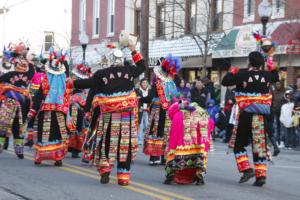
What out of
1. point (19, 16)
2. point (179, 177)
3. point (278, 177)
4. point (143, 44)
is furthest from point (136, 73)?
point (19, 16)

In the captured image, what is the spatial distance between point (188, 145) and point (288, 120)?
9.08 metres

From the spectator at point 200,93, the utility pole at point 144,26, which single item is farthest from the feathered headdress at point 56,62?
the utility pole at point 144,26

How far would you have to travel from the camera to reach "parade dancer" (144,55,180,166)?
1256 centimetres

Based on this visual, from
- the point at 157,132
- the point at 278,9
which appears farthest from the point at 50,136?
the point at 278,9

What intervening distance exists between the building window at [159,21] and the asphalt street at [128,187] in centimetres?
2091

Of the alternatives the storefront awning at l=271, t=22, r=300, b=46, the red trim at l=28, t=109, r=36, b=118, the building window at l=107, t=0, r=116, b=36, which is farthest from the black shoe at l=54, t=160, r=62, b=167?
the building window at l=107, t=0, r=116, b=36

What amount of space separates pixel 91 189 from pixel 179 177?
4.68 ft

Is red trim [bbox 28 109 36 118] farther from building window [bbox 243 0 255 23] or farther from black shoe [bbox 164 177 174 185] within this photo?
building window [bbox 243 0 255 23]

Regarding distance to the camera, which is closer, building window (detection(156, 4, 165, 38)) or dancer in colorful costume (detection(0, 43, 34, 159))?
dancer in colorful costume (detection(0, 43, 34, 159))

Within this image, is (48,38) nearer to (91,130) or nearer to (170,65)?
(170,65)

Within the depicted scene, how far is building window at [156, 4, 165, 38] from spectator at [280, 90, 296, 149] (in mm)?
15368

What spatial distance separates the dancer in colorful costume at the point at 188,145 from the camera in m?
10.2

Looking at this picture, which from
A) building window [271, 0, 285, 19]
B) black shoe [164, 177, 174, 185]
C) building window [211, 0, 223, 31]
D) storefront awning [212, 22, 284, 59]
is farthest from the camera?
building window [211, 0, 223, 31]

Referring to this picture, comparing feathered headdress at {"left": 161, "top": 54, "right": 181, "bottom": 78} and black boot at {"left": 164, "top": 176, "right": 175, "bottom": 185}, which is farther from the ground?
feathered headdress at {"left": 161, "top": 54, "right": 181, "bottom": 78}
